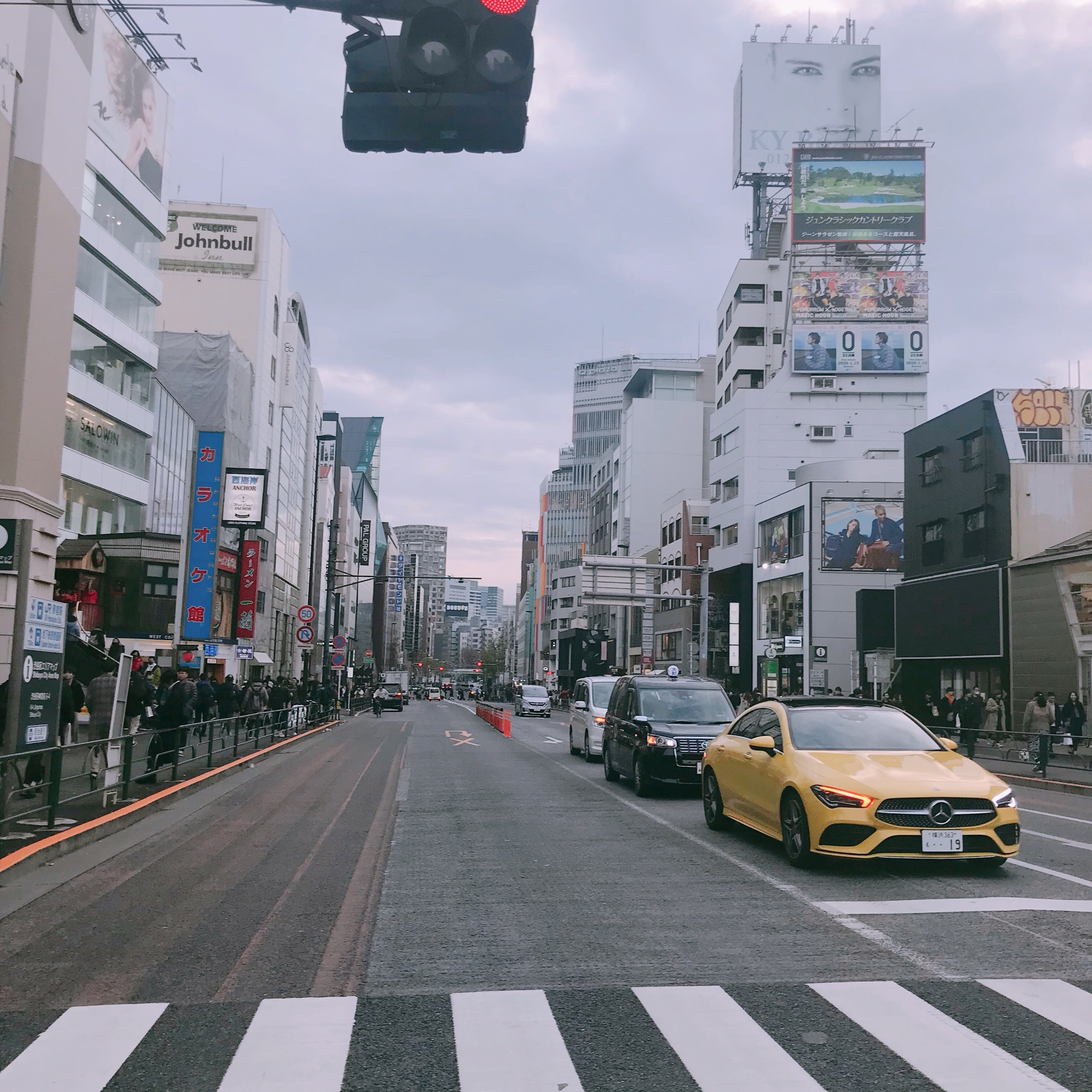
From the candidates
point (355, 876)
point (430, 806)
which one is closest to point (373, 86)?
point (355, 876)

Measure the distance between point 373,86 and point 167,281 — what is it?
6682 centimetres

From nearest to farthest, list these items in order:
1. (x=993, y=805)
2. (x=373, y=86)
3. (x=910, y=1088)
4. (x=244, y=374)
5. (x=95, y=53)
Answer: (x=910, y=1088) < (x=373, y=86) < (x=993, y=805) < (x=95, y=53) < (x=244, y=374)

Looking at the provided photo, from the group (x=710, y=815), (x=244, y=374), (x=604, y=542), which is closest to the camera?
(x=710, y=815)

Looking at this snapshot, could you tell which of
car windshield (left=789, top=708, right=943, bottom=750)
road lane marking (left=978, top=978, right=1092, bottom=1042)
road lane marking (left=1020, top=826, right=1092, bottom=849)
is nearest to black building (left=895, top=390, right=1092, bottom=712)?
road lane marking (left=1020, top=826, right=1092, bottom=849)

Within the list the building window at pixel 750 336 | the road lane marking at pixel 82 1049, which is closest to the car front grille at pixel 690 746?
the road lane marking at pixel 82 1049

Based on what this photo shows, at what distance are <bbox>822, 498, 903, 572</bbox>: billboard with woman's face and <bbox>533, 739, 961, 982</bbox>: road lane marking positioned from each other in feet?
149

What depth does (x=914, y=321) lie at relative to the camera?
7006 centimetres

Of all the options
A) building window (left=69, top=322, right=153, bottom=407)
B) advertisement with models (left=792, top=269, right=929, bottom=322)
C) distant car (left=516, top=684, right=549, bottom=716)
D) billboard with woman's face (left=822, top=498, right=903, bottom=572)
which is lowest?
distant car (left=516, top=684, right=549, bottom=716)

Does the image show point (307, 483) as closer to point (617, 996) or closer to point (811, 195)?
point (811, 195)

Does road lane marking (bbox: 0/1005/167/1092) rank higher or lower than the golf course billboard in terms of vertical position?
lower

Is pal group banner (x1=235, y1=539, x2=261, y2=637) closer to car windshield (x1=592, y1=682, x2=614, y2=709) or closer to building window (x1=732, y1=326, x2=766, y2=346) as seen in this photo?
car windshield (x1=592, y1=682, x2=614, y2=709)

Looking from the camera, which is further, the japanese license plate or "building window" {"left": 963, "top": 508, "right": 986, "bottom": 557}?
"building window" {"left": 963, "top": 508, "right": 986, "bottom": 557}

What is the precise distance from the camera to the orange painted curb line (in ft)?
32.4

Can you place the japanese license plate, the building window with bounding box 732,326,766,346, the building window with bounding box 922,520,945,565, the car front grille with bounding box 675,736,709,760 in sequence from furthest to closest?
the building window with bounding box 732,326,766,346
the building window with bounding box 922,520,945,565
the car front grille with bounding box 675,736,709,760
the japanese license plate
